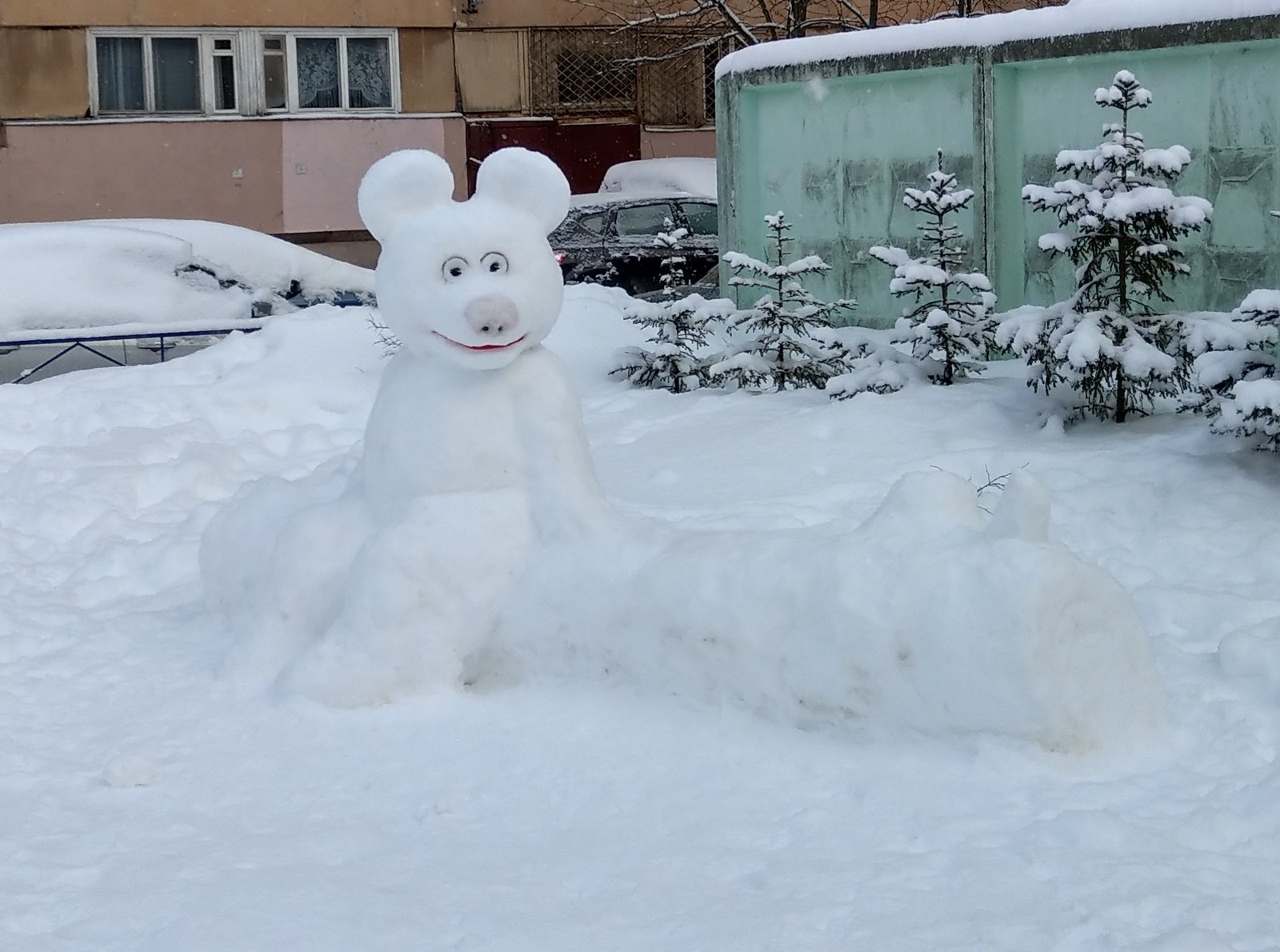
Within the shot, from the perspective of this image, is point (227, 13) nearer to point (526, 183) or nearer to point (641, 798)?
point (526, 183)

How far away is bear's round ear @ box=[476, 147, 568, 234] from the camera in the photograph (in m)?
4.71

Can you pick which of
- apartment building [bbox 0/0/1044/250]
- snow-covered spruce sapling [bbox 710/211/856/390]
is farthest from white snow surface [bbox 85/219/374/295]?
apartment building [bbox 0/0/1044/250]

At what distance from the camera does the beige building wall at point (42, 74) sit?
66.8ft

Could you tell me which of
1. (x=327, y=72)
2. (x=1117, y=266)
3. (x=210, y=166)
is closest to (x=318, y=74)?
(x=327, y=72)

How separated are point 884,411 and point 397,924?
460 cm

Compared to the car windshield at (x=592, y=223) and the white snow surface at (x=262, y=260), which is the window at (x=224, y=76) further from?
the white snow surface at (x=262, y=260)

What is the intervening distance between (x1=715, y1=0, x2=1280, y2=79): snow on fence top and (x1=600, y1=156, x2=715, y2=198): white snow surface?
815 cm

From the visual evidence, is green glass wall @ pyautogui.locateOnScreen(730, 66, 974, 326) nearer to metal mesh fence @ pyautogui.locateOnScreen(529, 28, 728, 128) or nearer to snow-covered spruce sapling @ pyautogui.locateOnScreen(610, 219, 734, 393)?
snow-covered spruce sapling @ pyautogui.locateOnScreen(610, 219, 734, 393)

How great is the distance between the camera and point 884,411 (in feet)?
24.5

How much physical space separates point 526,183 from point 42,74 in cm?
1788

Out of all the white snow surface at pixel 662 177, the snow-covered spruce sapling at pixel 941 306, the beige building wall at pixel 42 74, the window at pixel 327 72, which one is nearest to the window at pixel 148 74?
the beige building wall at pixel 42 74

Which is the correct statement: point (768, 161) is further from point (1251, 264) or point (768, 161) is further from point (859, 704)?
point (859, 704)

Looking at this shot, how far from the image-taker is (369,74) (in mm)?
21969

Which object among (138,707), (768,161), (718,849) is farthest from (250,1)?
(718,849)
